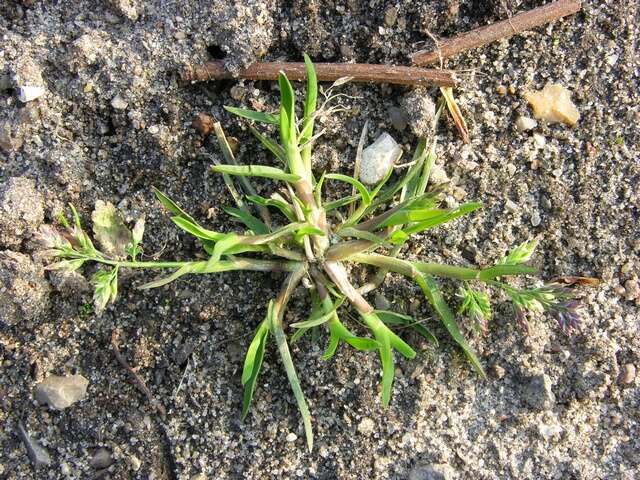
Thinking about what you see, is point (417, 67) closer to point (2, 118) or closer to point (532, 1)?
point (532, 1)

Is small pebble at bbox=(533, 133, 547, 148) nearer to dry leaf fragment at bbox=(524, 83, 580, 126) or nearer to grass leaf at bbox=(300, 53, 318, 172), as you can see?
dry leaf fragment at bbox=(524, 83, 580, 126)

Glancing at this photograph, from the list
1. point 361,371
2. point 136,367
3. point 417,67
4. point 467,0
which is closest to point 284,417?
point 361,371

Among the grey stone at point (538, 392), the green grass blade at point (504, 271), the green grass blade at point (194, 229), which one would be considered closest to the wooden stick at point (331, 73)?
the green grass blade at point (194, 229)

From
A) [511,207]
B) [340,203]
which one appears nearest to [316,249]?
[340,203]

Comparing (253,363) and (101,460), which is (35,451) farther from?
(253,363)

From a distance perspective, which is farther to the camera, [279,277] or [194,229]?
[279,277]
